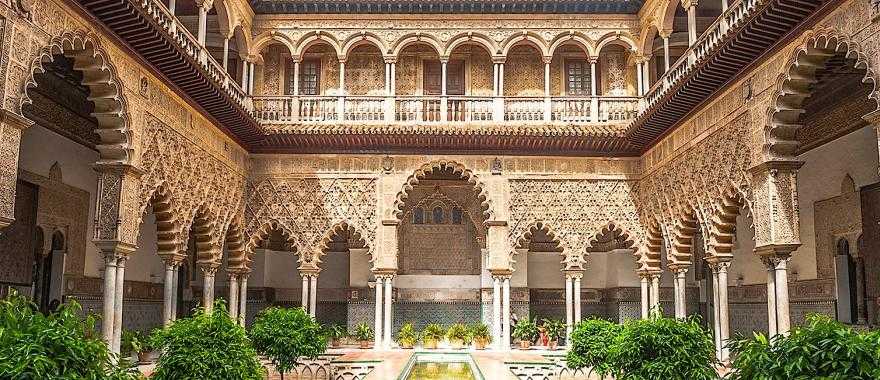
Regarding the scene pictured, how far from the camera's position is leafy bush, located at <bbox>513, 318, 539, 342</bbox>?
16688 millimetres

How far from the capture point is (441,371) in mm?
12742

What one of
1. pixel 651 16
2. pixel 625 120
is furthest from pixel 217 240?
pixel 651 16

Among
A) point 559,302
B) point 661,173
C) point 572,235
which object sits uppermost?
point 661,173

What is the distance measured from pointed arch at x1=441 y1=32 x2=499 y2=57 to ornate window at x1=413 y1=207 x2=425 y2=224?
464 cm

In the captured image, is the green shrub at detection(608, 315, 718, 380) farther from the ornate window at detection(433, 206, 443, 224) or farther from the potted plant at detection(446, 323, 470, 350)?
the ornate window at detection(433, 206, 443, 224)

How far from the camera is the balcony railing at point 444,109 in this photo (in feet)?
51.7

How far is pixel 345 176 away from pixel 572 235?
15.4 ft

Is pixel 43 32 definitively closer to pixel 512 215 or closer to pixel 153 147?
pixel 153 147

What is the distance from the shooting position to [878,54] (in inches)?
294

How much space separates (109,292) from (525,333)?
29.6 ft

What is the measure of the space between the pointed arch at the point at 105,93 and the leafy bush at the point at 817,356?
7436 mm

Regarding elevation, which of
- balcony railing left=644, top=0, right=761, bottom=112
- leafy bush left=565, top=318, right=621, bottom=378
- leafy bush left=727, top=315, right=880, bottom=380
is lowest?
leafy bush left=565, top=318, right=621, bottom=378

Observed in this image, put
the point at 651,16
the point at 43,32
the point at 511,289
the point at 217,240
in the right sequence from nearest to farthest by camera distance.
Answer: the point at 43,32 → the point at 217,240 → the point at 651,16 → the point at 511,289

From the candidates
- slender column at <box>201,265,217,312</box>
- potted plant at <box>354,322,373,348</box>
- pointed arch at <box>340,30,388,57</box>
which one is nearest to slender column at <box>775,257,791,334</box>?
pointed arch at <box>340,30,388,57</box>
